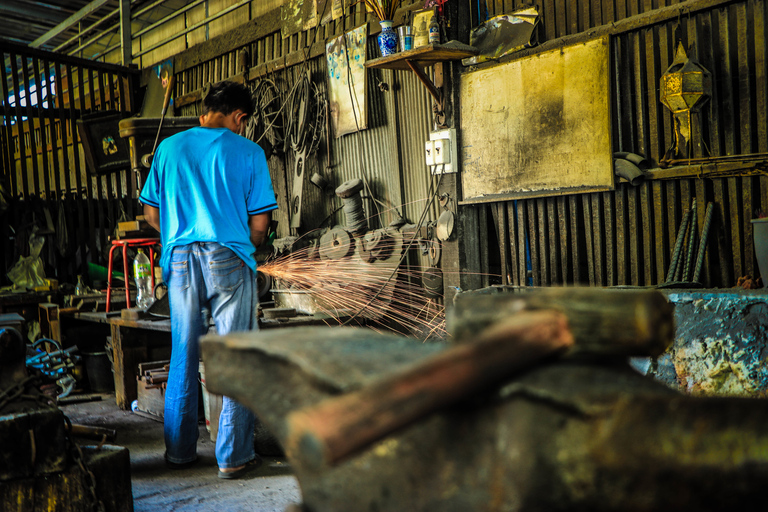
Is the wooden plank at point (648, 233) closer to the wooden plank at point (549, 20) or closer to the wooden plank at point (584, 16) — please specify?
the wooden plank at point (584, 16)

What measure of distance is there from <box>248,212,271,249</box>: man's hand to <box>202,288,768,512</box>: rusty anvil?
2.83 meters

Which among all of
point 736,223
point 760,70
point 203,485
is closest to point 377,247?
point 203,485

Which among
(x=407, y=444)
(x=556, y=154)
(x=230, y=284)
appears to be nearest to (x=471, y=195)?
(x=556, y=154)

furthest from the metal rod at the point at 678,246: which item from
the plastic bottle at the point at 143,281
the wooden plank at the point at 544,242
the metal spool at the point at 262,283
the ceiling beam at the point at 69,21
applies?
the ceiling beam at the point at 69,21

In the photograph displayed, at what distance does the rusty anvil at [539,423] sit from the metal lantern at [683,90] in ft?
10.7

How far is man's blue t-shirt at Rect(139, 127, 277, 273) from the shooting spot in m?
3.60

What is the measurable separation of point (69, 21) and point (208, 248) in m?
9.55

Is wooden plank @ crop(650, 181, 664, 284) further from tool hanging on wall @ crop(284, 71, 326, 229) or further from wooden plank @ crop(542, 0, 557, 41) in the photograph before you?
tool hanging on wall @ crop(284, 71, 326, 229)

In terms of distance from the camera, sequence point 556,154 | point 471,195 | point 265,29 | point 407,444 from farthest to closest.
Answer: point 265,29 < point 471,195 < point 556,154 < point 407,444

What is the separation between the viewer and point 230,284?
357 cm

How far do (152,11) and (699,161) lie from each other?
953 cm

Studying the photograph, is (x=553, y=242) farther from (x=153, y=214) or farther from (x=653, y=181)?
(x=153, y=214)

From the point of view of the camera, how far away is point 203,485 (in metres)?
3.46

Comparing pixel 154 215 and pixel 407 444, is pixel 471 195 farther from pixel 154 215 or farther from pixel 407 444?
pixel 407 444
